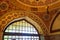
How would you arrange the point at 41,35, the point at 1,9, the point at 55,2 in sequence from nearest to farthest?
1. the point at 1,9
2. the point at 55,2
3. the point at 41,35

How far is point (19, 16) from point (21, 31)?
32.9 inches

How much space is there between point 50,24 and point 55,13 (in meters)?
0.50

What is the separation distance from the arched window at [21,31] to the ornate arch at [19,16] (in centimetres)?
35

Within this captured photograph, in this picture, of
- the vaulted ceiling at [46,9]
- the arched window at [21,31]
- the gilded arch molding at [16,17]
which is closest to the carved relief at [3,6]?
the gilded arch molding at [16,17]

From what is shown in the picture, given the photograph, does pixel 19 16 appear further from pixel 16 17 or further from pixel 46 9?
pixel 46 9

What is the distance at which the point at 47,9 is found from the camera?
561 centimetres

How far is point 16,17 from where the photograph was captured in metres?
5.33

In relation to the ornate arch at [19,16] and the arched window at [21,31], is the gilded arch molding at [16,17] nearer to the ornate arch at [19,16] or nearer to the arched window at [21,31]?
the ornate arch at [19,16]

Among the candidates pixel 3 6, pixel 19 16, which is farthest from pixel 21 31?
pixel 3 6

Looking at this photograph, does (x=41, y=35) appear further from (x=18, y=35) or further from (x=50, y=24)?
(x=18, y=35)

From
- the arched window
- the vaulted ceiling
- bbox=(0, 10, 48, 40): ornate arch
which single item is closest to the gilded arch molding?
bbox=(0, 10, 48, 40): ornate arch

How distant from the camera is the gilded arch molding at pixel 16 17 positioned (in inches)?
200

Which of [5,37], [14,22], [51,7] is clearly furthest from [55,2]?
[5,37]

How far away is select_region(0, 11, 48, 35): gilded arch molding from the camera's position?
5086mm
